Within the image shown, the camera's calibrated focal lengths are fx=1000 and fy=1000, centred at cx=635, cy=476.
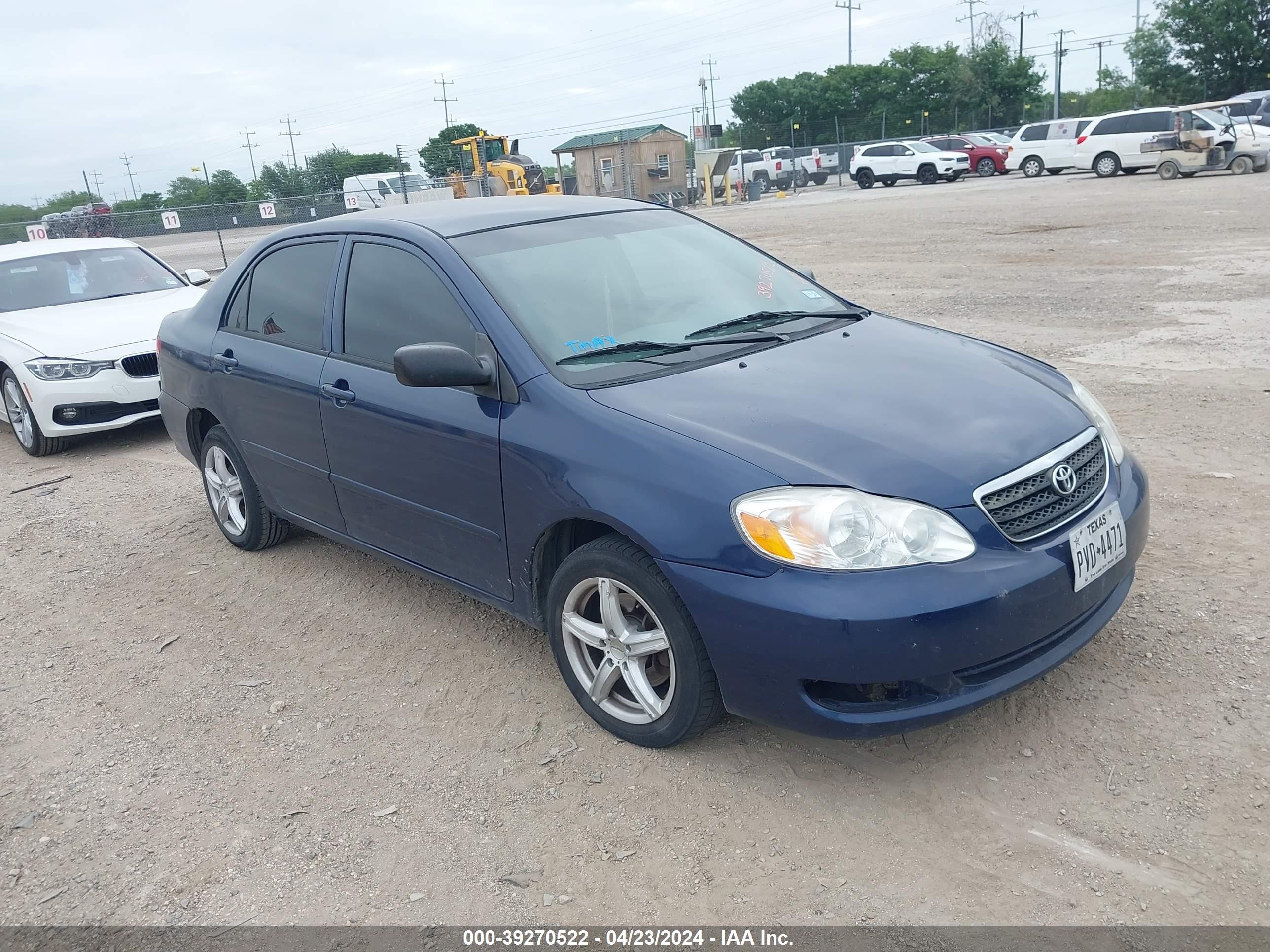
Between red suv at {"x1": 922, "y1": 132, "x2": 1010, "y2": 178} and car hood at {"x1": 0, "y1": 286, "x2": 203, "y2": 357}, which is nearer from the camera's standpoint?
car hood at {"x1": 0, "y1": 286, "x2": 203, "y2": 357}

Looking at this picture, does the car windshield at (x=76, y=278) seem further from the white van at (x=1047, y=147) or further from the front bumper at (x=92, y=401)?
the white van at (x=1047, y=147)

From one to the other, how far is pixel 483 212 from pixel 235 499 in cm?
221

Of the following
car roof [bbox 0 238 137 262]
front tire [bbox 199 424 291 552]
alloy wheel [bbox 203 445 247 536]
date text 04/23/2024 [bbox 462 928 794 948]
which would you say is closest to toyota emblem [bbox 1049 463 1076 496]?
date text 04/23/2024 [bbox 462 928 794 948]

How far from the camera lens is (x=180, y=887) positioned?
284 centimetres

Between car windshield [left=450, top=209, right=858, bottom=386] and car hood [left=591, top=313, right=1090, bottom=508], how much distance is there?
22 centimetres

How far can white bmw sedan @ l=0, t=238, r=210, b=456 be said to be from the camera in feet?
24.7

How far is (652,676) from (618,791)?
37 centimetres

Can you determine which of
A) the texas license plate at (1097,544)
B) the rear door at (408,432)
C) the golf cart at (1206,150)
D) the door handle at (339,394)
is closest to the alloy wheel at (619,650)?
the rear door at (408,432)

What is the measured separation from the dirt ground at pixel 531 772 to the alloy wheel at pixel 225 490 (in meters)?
0.19

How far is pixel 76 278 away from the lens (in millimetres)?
8820

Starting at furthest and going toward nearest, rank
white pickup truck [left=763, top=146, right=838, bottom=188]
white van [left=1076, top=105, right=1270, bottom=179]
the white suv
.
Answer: white pickup truck [left=763, top=146, right=838, bottom=188]
the white suv
white van [left=1076, top=105, right=1270, bottom=179]

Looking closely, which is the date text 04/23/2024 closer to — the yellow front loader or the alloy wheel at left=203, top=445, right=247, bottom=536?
the alloy wheel at left=203, top=445, right=247, bottom=536

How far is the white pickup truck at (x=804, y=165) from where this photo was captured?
44125mm

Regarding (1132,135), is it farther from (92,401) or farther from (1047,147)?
(92,401)
